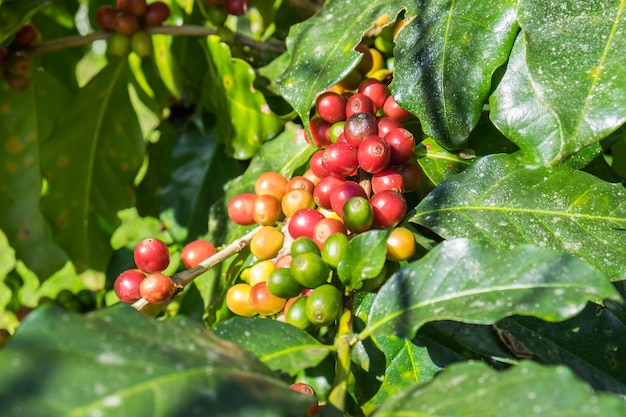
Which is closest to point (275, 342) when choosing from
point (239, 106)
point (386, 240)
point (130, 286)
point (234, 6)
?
point (386, 240)

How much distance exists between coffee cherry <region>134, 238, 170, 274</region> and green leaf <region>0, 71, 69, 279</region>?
0.93 meters

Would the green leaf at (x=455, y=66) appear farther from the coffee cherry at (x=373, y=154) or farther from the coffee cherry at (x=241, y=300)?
the coffee cherry at (x=241, y=300)

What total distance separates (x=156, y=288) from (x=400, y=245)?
0.39 metres

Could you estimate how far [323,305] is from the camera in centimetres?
101

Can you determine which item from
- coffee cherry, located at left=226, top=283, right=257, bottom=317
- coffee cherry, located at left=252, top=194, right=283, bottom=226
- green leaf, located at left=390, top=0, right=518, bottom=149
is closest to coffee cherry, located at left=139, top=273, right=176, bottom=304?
coffee cherry, located at left=226, top=283, right=257, bottom=317

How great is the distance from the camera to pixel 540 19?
1.10 metres

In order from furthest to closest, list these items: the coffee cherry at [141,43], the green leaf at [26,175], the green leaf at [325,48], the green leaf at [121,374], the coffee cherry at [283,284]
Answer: the green leaf at [26,175], the coffee cherry at [141,43], the green leaf at [325,48], the coffee cherry at [283,284], the green leaf at [121,374]

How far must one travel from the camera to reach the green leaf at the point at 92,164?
1.95m

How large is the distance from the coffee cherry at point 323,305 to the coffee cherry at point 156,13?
1106 millimetres

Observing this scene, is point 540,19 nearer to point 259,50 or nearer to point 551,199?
point 551,199

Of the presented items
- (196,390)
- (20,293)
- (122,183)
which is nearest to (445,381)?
(196,390)

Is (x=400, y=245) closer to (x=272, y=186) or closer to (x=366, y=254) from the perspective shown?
(x=366, y=254)

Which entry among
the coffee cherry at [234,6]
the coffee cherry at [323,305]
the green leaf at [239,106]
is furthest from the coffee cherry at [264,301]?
the coffee cherry at [234,6]

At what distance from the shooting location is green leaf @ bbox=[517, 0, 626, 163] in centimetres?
99
